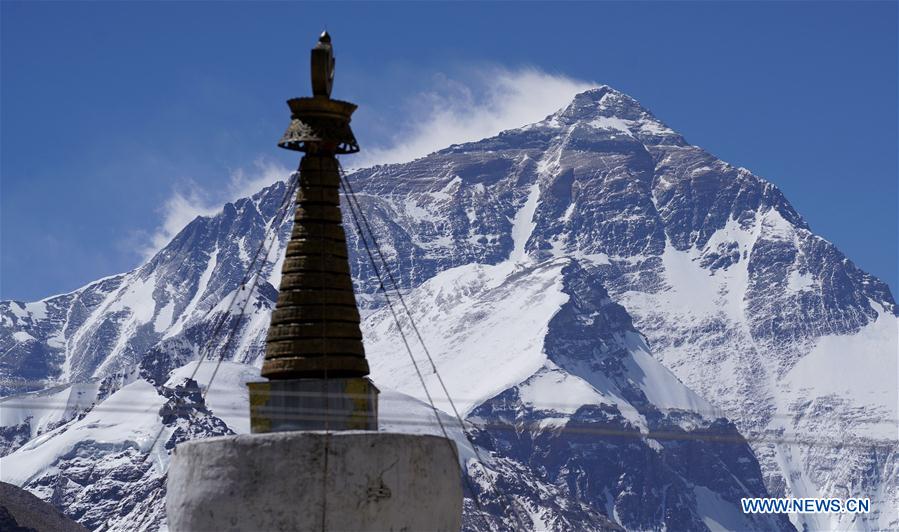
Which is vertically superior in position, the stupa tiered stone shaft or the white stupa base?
the stupa tiered stone shaft

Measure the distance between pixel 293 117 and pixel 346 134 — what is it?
84cm

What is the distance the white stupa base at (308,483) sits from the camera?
1032 inches

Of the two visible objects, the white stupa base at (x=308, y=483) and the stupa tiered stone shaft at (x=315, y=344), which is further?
the stupa tiered stone shaft at (x=315, y=344)

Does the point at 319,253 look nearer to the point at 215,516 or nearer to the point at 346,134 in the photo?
the point at 346,134

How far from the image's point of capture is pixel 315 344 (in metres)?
27.5

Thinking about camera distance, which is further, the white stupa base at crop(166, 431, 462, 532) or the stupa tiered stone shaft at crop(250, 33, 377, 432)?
the stupa tiered stone shaft at crop(250, 33, 377, 432)

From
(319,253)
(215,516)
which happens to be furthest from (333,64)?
(215,516)

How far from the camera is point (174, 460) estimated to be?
2788cm

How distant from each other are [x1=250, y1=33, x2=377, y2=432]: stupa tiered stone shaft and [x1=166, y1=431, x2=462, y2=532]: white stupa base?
91cm

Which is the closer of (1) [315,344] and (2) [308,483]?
(2) [308,483]

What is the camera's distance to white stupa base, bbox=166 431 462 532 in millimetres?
26219

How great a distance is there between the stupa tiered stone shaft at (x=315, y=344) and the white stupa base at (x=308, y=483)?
912 mm

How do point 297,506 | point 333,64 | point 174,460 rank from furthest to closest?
point 333,64 → point 174,460 → point 297,506

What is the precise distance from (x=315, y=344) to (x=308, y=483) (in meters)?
2.18
